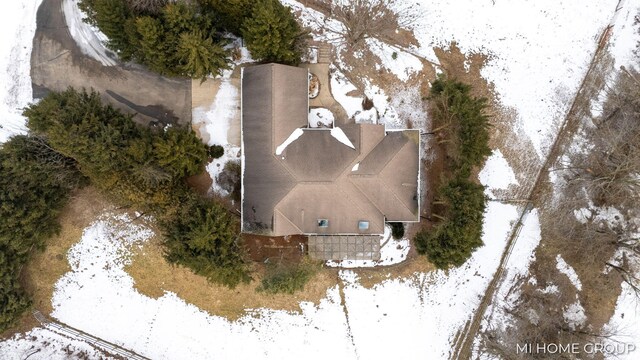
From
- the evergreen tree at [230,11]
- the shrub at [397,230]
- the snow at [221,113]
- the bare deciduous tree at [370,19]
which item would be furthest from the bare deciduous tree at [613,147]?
the evergreen tree at [230,11]

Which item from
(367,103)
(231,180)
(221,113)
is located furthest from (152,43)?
(367,103)

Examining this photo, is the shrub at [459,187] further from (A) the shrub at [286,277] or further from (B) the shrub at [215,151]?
(B) the shrub at [215,151]

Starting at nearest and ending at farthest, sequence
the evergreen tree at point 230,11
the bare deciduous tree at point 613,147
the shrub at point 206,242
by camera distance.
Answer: the evergreen tree at point 230,11 < the shrub at point 206,242 < the bare deciduous tree at point 613,147

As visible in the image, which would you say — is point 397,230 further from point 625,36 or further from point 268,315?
point 625,36

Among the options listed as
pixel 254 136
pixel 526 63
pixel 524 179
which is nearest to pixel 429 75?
pixel 526 63

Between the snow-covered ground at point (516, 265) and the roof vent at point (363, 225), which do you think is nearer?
the roof vent at point (363, 225)

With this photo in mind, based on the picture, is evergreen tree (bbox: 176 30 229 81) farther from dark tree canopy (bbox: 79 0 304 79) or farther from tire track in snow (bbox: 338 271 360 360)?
tire track in snow (bbox: 338 271 360 360)

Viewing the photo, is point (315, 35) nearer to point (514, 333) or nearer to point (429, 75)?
point (429, 75)

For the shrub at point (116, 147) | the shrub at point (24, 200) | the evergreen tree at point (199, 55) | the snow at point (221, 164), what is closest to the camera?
the shrub at point (116, 147)
